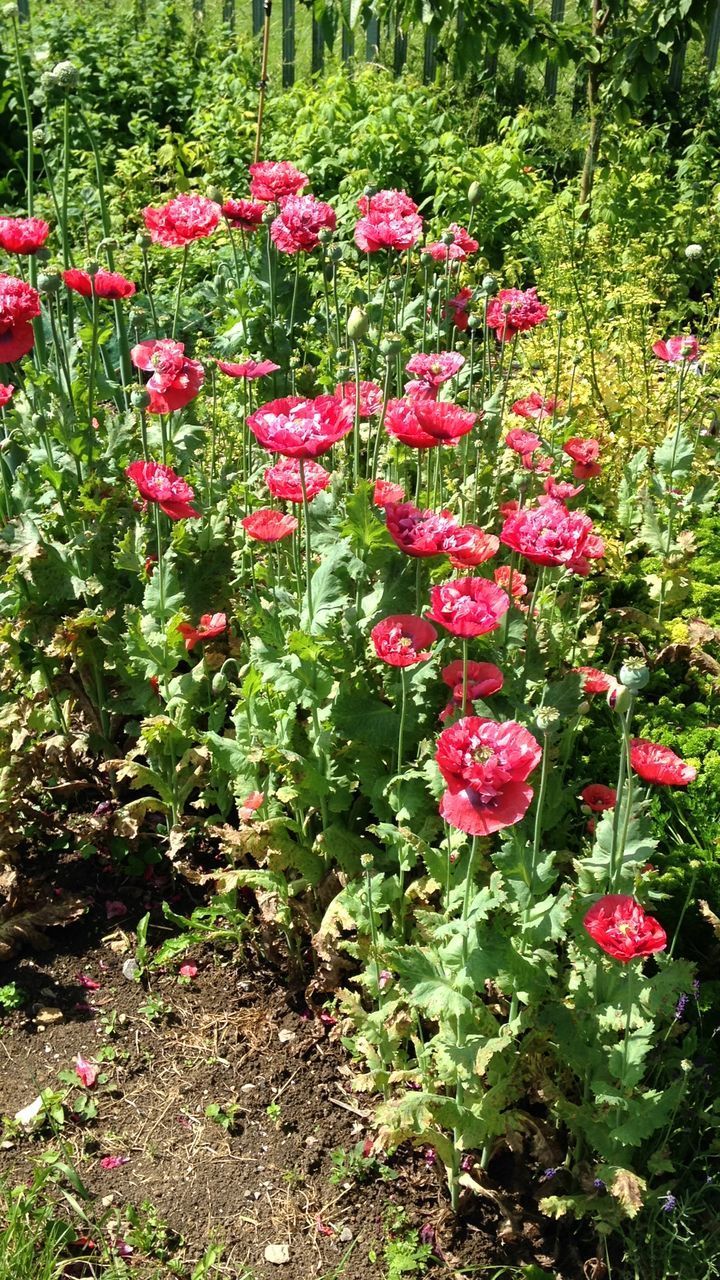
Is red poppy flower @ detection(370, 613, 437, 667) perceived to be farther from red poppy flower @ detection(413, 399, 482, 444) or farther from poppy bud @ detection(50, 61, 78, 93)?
poppy bud @ detection(50, 61, 78, 93)

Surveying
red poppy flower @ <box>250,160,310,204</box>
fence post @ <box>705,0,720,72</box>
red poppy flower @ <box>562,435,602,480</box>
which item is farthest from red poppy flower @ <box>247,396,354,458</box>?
fence post @ <box>705,0,720,72</box>

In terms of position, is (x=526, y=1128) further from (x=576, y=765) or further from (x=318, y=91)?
(x=318, y=91)

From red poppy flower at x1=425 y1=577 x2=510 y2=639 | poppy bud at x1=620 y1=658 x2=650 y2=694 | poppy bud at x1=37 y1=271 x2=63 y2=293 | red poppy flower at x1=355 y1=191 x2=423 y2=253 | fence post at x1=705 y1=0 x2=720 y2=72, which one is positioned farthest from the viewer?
fence post at x1=705 y1=0 x2=720 y2=72

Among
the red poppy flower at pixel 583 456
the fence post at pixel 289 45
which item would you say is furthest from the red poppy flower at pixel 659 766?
the fence post at pixel 289 45

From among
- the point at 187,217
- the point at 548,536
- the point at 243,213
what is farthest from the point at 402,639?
the point at 243,213

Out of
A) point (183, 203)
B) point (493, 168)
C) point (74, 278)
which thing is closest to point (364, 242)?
point (183, 203)

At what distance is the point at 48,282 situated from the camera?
2.69 m

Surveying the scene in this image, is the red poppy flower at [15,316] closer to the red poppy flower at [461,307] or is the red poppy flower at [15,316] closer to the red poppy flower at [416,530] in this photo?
the red poppy flower at [416,530]

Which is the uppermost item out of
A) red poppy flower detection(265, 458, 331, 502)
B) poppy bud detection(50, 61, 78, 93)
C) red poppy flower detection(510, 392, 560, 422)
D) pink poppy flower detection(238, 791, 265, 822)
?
poppy bud detection(50, 61, 78, 93)

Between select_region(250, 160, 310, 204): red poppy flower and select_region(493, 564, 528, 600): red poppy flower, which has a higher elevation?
select_region(250, 160, 310, 204): red poppy flower

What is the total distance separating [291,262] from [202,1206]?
278 centimetres

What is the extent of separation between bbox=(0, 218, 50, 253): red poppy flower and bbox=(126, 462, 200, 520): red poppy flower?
0.62 meters

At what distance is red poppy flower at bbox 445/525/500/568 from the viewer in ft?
6.59

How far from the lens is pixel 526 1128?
2.05m
